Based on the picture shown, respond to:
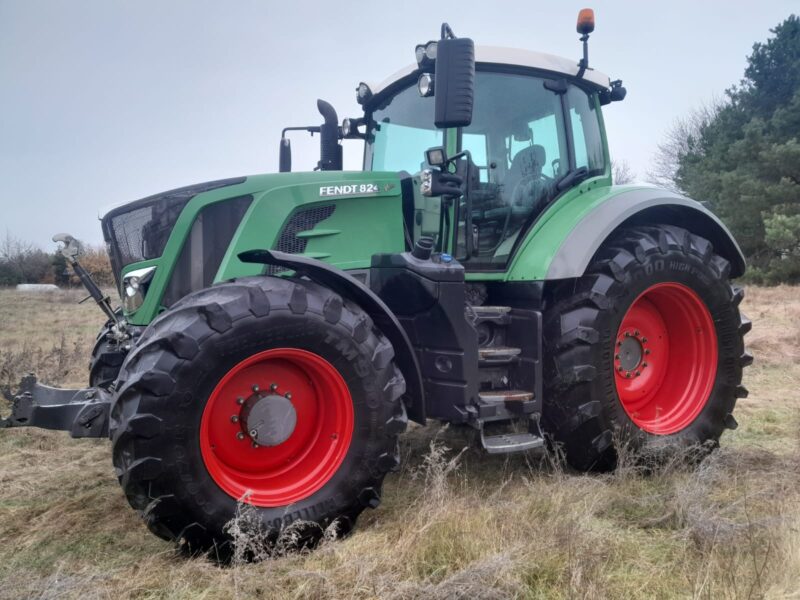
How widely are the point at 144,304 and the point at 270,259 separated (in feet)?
2.93

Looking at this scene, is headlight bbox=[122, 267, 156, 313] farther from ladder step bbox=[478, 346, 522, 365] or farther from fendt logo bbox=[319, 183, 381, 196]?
ladder step bbox=[478, 346, 522, 365]

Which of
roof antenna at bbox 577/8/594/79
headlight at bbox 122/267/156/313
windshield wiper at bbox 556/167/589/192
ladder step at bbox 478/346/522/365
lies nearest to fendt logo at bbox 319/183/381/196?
headlight at bbox 122/267/156/313

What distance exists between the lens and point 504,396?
12.1 ft

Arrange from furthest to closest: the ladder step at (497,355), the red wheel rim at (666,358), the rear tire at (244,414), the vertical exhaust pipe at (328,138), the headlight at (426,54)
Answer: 1. the vertical exhaust pipe at (328,138)
2. the red wheel rim at (666,358)
3. the ladder step at (497,355)
4. the headlight at (426,54)
5. the rear tire at (244,414)

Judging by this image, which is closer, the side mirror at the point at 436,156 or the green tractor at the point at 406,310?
the green tractor at the point at 406,310

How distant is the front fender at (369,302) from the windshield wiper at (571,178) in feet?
5.58

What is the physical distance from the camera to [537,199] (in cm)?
423

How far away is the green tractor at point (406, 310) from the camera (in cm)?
277

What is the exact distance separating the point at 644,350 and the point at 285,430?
258 centimetres

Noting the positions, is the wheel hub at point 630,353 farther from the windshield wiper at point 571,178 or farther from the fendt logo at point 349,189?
the fendt logo at point 349,189

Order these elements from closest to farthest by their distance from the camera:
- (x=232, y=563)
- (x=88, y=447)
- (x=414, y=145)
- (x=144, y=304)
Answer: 1. (x=232, y=563)
2. (x=144, y=304)
3. (x=414, y=145)
4. (x=88, y=447)

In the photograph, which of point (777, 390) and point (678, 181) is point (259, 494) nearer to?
point (777, 390)

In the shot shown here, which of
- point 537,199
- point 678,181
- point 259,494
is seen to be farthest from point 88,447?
point 678,181

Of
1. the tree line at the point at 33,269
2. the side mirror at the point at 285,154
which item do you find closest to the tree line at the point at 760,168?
the tree line at the point at 33,269
